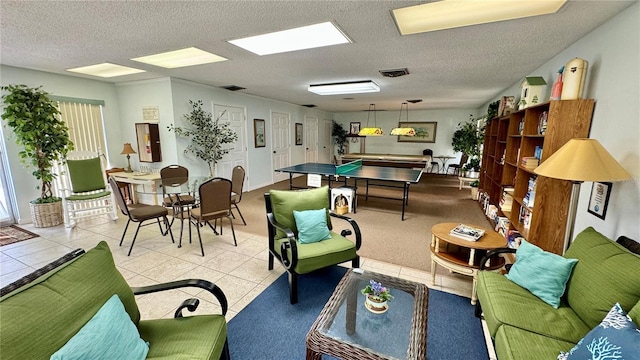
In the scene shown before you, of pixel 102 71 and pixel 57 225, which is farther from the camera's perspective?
pixel 102 71

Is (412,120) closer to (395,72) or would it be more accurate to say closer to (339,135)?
(339,135)

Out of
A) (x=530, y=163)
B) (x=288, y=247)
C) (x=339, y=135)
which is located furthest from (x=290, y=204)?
(x=339, y=135)

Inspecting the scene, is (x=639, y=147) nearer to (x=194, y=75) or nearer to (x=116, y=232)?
(x=194, y=75)

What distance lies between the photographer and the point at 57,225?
13.2ft

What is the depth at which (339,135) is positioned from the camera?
35.8ft

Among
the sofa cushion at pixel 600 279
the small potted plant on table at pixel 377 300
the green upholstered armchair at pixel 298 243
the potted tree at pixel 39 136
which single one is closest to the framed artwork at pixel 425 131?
the green upholstered armchair at pixel 298 243

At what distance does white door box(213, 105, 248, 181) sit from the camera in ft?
18.5

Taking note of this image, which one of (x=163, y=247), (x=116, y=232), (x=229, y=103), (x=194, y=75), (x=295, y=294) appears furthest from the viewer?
(x=229, y=103)

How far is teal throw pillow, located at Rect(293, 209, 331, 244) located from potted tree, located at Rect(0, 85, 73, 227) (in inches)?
158

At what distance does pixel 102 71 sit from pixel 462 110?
9.93 m

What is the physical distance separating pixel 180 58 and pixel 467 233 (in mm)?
4215

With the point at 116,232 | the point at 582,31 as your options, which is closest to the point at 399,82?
the point at 582,31

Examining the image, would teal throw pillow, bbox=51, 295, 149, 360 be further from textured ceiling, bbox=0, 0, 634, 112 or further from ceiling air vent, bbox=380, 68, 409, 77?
ceiling air vent, bbox=380, 68, 409, 77

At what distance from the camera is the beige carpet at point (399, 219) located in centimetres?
322
